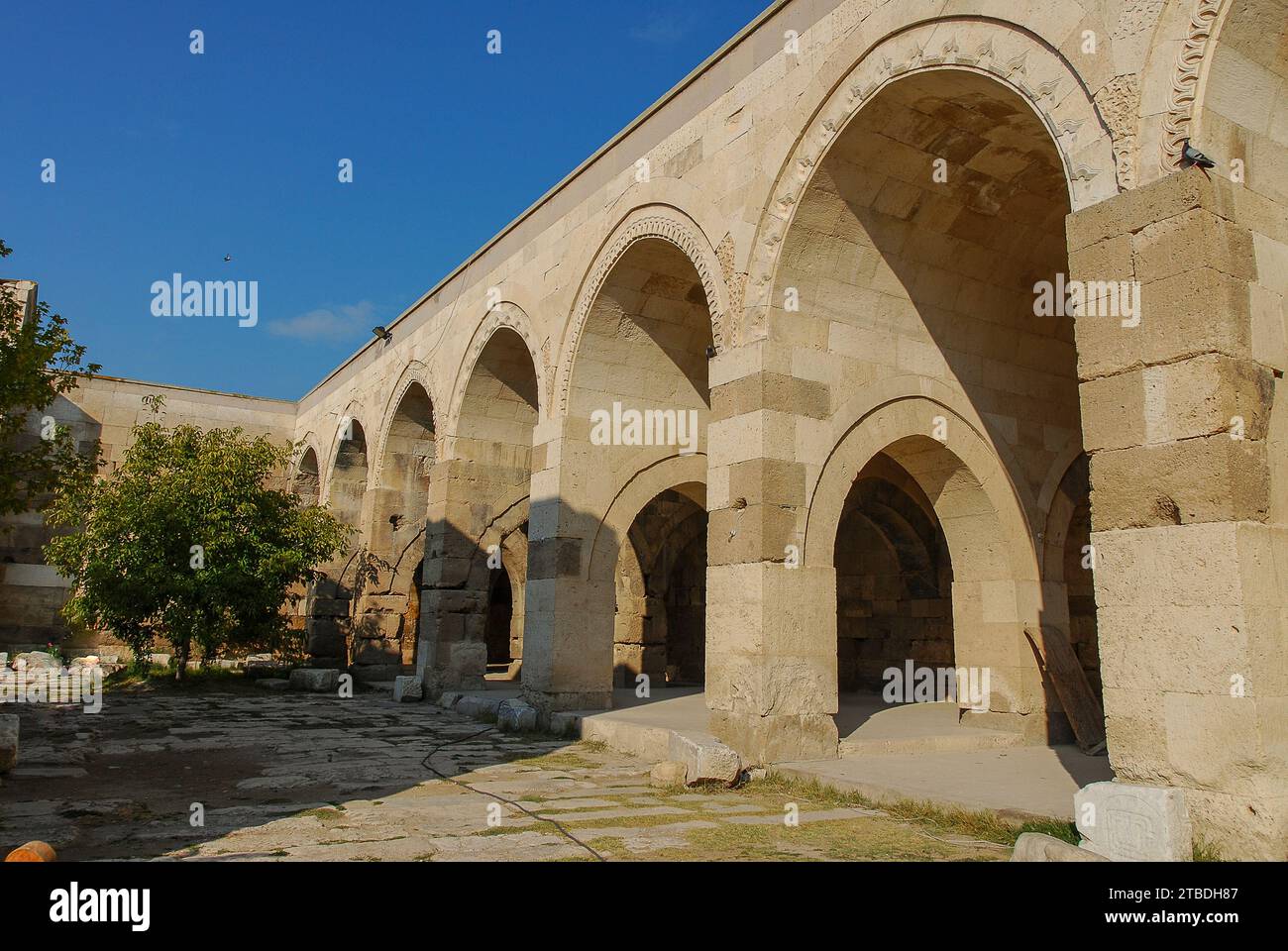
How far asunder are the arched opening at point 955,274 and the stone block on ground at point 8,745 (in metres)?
5.75

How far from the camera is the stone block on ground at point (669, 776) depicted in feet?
18.4

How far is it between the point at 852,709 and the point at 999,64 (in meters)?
6.35

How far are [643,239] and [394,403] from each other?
23.1 ft

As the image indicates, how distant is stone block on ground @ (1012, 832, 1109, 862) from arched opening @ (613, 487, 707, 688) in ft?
32.7

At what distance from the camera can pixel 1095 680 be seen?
8773mm

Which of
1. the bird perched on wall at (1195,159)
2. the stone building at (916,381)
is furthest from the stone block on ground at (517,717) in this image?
the bird perched on wall at (1195,159)

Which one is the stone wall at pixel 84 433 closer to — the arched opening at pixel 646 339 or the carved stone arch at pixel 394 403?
the carved stone arch at pixel 394 403

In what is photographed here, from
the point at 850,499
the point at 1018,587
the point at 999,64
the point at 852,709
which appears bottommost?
the point at 852,709

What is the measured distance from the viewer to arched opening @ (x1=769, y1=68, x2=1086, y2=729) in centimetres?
646

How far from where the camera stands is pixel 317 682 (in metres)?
13.2
